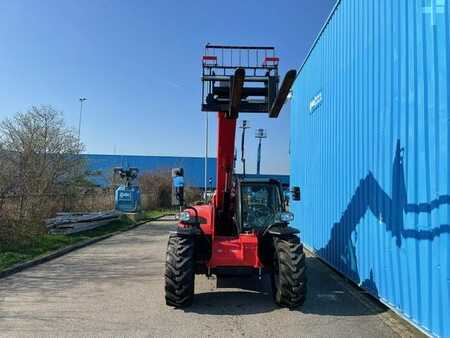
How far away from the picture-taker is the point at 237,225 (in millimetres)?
8445

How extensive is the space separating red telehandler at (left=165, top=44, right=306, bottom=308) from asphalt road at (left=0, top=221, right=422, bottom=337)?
0.46 metres

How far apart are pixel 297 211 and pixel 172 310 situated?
10.0m

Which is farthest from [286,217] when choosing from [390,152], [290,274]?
[390,152]

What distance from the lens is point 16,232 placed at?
1342 cm

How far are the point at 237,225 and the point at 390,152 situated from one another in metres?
2.99

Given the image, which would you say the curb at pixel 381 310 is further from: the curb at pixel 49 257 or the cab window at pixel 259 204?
the curb at pixel 49 257

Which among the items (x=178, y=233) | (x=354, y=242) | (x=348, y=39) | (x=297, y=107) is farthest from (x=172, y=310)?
(x=297, y=107)

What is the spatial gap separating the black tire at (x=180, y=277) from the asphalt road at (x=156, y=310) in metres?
0.19

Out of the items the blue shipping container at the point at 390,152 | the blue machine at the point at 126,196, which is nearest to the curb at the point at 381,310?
the blue shipping container at the point at 390,152

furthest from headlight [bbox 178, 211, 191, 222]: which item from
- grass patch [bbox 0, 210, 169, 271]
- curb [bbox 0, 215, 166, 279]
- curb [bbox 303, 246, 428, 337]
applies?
grass patch [bbox 0, 210, 169, 271]

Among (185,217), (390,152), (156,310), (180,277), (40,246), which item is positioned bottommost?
(156,310)

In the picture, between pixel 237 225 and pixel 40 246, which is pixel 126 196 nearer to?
pixel 40 246

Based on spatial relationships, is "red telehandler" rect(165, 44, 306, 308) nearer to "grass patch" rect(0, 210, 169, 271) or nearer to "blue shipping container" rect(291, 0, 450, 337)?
"blue shipping container" rect(291, 0, 450, 337)

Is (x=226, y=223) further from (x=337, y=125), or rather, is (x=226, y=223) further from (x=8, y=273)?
(x=8, y=273)
